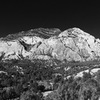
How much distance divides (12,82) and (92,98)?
5809 centimetres

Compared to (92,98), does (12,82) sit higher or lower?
higher

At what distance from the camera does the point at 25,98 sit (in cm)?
5247

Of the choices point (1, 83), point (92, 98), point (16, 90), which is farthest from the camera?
point (1, 83)

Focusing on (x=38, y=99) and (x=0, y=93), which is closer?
(x=38, y=99)

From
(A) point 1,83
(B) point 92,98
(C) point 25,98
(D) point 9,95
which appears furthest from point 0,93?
(B) point 92,98

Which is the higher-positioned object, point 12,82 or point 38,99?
point 12,82

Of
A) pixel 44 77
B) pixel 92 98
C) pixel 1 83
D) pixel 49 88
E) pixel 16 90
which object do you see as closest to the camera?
pixel 92 98

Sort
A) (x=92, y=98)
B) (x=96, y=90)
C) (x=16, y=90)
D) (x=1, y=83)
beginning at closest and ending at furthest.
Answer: (x=92, y=98) < (x=96, y=90) < (x=16, y=90) < (x=1, y=83)

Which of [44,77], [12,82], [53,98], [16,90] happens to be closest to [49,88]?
Result: [16,90]

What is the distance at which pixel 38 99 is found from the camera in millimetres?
54344

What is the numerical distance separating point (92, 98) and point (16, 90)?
1493 inches

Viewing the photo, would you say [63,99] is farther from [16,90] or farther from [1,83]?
[1,83]

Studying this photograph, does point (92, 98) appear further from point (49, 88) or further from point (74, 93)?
point (49, 88)

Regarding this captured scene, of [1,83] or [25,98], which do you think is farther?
[1,83]
